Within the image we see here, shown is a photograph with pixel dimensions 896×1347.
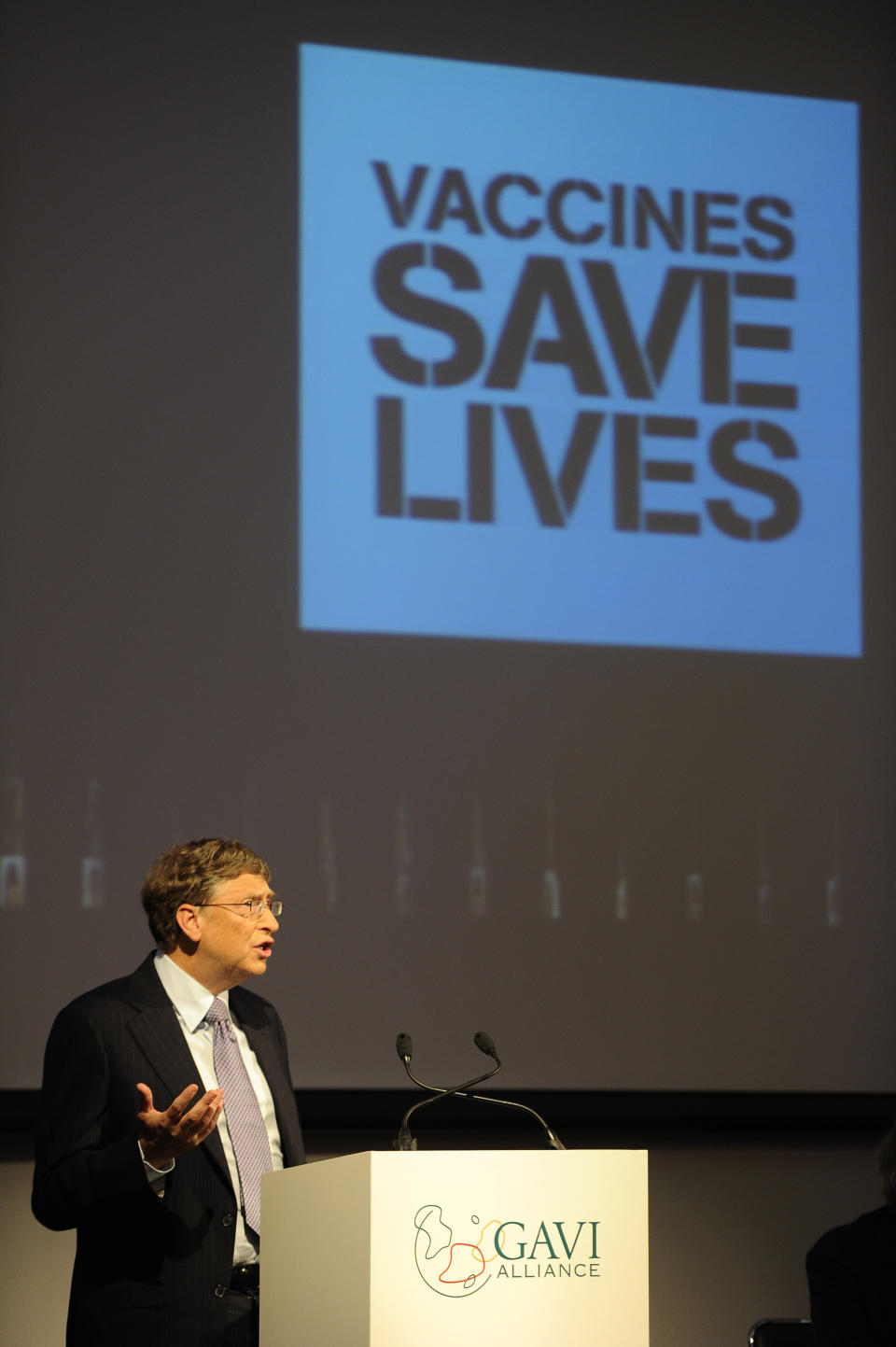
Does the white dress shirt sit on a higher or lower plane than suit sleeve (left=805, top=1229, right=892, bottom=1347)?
higher

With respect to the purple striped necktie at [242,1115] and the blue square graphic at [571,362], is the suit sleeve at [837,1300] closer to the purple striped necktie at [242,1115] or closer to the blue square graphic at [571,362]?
the purple striped necktie at [242,1115]

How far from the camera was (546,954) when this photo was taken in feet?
13.9

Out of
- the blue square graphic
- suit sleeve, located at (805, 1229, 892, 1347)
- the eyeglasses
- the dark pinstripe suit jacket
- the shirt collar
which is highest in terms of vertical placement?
the blue square graphic

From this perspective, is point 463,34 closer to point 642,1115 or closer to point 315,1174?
point 642,1115

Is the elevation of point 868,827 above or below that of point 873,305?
below

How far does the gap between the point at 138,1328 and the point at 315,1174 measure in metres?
0.53

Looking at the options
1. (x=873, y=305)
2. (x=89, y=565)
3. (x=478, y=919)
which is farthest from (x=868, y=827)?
(x=89, y=565)

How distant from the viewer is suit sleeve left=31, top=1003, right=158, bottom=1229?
2.49 metres

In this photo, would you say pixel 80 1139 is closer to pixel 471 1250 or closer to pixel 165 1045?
pixel 165 1045

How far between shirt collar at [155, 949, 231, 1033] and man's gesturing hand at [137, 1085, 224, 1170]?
36cm

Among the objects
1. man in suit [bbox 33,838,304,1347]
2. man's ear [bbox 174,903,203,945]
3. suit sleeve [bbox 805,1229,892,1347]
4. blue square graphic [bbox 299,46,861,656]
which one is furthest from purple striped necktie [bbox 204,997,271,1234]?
blue square graphic [bbox 299,46,861,656]

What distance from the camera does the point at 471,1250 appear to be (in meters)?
2.15

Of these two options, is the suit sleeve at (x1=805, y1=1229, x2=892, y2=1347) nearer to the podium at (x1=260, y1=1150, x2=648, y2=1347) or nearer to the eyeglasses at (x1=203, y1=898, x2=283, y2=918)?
the podium at (x1=260, y1=1150, x2=648, y2=1347)

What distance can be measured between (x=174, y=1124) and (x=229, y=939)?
478 millimetres
